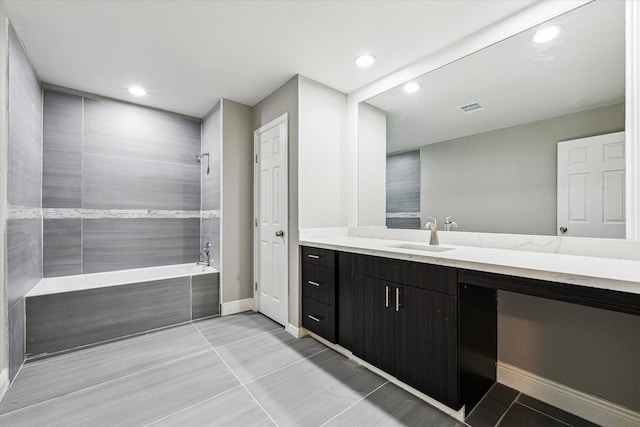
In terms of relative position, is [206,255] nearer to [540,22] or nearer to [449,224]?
[449,224]

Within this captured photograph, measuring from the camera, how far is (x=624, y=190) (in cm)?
140

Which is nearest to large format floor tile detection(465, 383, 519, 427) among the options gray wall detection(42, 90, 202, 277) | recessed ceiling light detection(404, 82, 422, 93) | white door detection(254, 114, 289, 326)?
white door detection(254, 114, 289, 326)

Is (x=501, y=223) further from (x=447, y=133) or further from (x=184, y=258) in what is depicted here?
(x=184, y=258)

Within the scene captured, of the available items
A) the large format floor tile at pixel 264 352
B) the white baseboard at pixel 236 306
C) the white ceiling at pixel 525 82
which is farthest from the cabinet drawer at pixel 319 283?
the white ceiling at pixel 525 82

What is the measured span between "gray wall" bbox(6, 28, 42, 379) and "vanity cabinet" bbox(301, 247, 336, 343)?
80.3 inches

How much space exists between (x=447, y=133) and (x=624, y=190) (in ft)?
3.60

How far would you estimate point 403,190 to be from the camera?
2.46 metres

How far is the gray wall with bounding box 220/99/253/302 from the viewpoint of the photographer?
3.10m

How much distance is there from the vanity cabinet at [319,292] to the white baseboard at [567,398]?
1199 mm

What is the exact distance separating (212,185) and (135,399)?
2.23 metres

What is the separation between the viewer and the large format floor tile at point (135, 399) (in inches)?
58.8

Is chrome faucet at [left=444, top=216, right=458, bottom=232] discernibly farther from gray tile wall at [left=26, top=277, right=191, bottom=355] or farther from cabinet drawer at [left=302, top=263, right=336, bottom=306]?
gray tile wall at [left=26, top=277, right=191, bottom=355]

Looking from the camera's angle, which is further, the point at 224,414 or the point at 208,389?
the point at 208,389

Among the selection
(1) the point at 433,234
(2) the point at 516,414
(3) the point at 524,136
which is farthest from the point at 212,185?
(2) the point at 516,414
